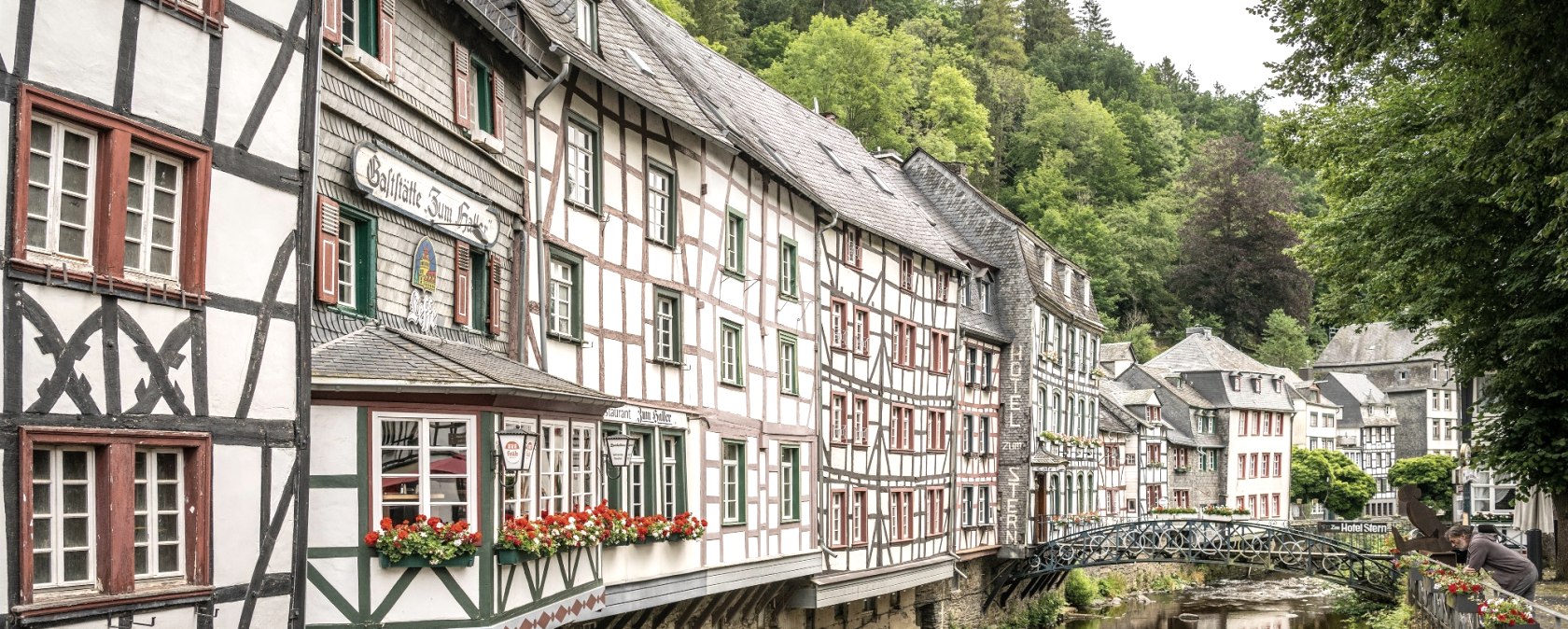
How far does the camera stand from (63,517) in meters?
9.00

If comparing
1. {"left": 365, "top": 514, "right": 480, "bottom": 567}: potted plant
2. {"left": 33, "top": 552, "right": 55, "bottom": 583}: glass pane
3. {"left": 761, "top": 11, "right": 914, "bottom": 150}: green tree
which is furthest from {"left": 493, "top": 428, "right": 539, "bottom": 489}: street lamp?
{"left": 761, "top": 11, "right": 914, "bottom": 150}: green tree

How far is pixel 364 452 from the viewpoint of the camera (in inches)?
462

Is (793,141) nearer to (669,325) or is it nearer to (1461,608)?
(669,325)

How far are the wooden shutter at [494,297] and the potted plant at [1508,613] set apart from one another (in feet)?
30.3

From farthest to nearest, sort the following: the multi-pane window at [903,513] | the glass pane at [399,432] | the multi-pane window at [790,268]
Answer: the multi-pane window at [903,513], the multi-pane window at [790,268], the glass pane at [399,432]

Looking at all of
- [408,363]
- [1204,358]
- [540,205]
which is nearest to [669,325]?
[540,205]

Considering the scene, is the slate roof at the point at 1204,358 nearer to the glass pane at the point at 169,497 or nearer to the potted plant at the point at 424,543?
the potted plant at the point at 424,543

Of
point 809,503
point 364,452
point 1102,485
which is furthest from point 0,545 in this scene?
point 1102,485

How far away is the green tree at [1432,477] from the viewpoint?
77875 millimetres

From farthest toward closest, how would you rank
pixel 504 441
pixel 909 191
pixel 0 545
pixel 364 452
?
pixel 909 191
pixel 504 441
pixel 364 452
pixel 0 545

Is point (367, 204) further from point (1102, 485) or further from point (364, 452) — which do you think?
point (1102, 485)

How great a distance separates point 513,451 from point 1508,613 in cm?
840

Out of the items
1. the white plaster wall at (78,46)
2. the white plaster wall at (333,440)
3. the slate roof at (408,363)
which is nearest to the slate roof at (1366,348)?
the slate roof at (408,363)

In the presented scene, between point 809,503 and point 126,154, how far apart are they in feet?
56.8
